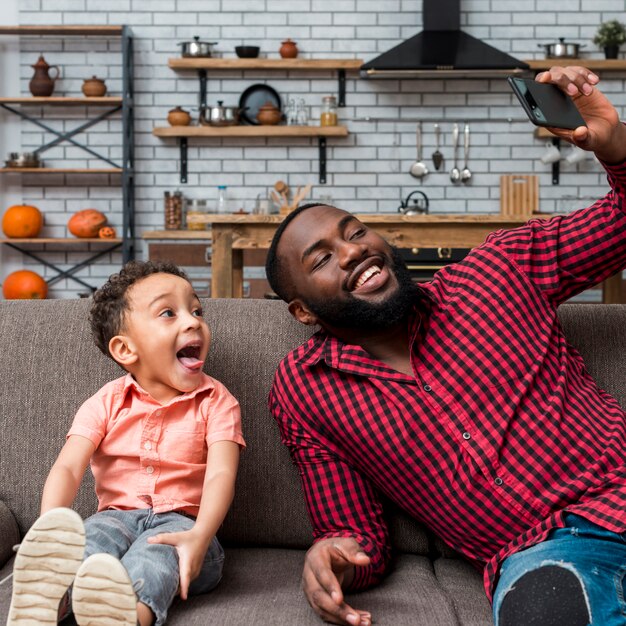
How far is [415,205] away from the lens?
5383mm

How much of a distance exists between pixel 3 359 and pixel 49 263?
430 cm

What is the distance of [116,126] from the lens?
582 cm

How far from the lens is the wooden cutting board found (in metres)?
5.74

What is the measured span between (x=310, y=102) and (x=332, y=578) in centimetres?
489

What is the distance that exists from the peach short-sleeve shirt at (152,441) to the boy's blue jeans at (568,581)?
54 centimetres

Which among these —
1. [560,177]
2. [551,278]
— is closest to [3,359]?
[551,278]

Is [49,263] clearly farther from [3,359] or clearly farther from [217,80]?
[3,359]

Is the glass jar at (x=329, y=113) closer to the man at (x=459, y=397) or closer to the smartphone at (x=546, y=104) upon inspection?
the man at (x=459, y=397)

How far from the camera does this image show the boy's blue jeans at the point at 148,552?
1232 mm

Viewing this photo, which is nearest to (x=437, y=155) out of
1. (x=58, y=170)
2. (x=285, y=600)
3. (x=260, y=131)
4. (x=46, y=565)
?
(x=260, y=131)

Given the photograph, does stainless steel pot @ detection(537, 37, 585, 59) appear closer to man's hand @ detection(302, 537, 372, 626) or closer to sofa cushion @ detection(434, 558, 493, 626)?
sofa cushion @ detection(434, 558, 493, 626)

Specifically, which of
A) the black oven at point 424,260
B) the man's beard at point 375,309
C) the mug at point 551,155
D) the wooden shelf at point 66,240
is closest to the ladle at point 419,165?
the mug at point 551,155

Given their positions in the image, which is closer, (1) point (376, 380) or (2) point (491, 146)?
(1) point (376, 380)

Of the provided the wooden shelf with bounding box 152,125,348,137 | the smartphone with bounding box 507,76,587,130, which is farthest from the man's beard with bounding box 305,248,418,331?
the wooden shelf with bounding box 152,125,348,137
